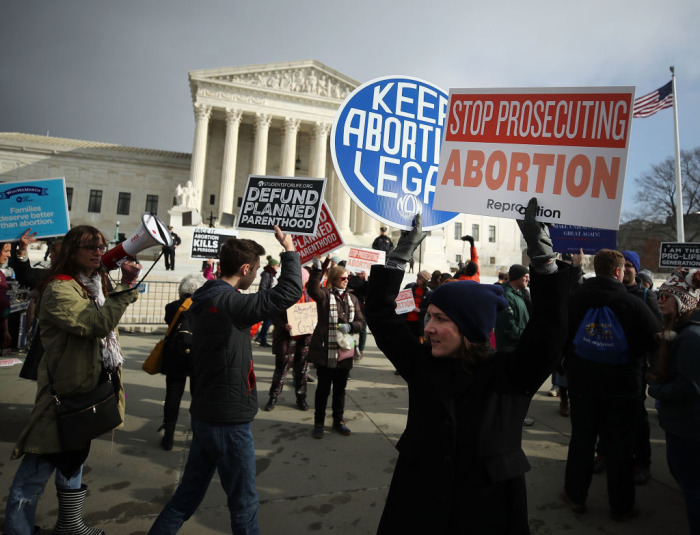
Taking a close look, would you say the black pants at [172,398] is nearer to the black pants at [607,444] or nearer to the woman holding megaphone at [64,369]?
the woman holding megaphone at [64,369]

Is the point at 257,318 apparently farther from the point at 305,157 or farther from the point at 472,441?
the point at 305,157

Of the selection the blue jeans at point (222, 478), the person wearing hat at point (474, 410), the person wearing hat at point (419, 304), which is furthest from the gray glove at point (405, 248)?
the person wearing hat at point (419, 304)

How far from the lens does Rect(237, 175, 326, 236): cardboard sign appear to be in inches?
179

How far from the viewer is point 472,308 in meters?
1.44

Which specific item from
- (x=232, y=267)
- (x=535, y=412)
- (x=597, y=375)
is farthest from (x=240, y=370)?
(x=535, y=412)

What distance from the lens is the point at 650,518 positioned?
3.13m

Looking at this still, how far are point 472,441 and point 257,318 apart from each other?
4.19ft

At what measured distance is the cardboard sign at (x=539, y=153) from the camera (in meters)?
1.71

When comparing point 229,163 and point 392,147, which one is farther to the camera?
point 229,163

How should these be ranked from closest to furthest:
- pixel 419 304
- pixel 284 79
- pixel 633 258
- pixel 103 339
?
pixel 103 339 < pixel 633 258 < pixel 419 304 < pixel 284 79

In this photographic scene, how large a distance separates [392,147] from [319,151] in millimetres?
39262

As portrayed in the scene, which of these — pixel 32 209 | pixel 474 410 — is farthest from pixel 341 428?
pixel 32 209

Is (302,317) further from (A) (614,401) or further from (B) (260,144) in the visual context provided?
(B) (260,144)

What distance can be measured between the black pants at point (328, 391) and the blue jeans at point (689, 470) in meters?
2.89
